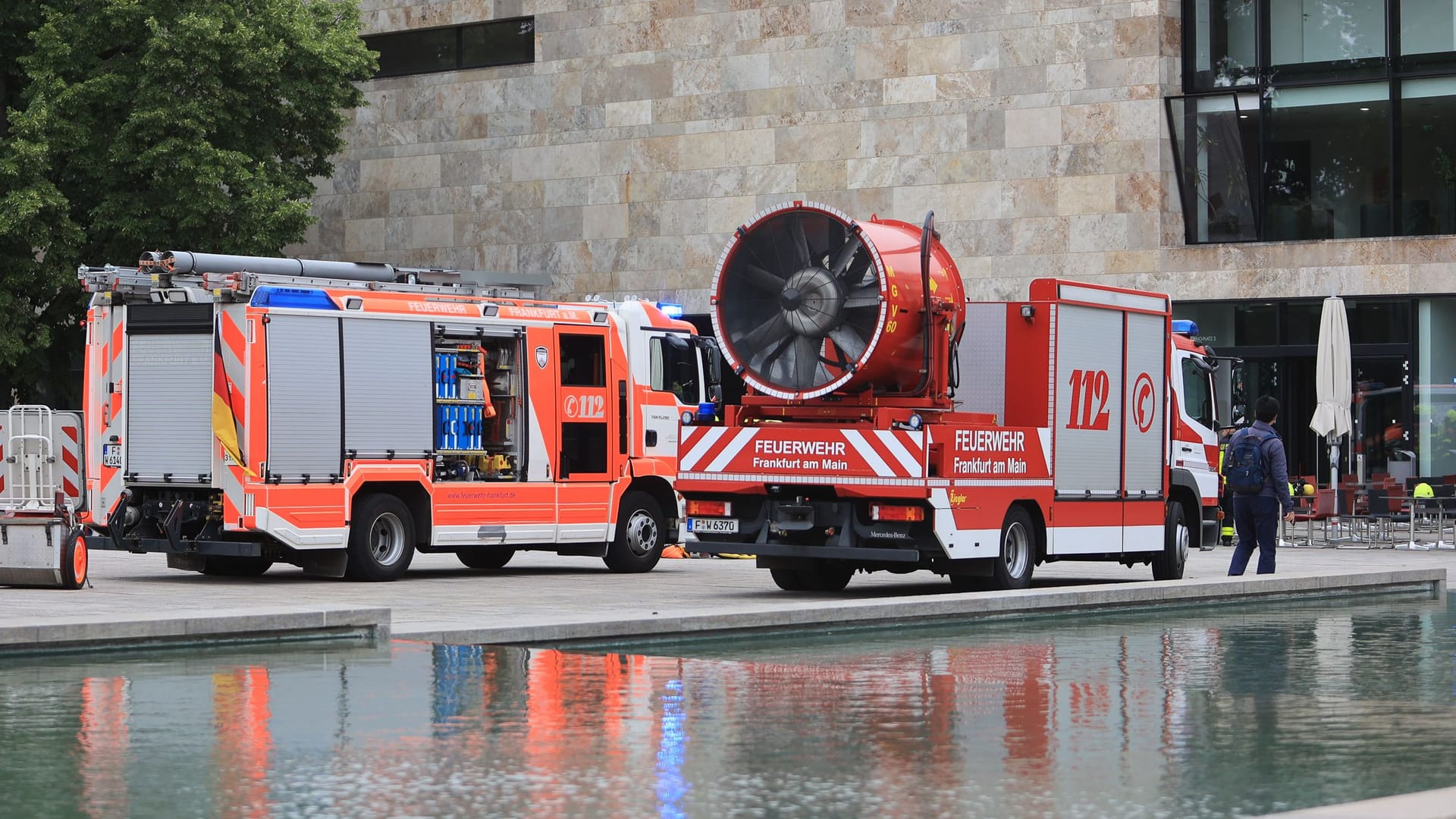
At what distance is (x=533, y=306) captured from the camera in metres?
21.0

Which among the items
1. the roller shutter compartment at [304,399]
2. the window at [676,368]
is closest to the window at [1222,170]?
the window at [676,368]

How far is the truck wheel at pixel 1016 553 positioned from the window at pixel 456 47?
2254 cm

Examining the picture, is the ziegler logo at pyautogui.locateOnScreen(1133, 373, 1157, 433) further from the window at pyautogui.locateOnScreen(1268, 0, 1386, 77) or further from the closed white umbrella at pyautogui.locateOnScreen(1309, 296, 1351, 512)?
the window at pyautogui.locateOnScreen(1268, 0, 1386, 77)

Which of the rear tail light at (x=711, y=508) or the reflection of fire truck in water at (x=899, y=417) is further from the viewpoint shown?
the rear tail light at (x=711, y=508)

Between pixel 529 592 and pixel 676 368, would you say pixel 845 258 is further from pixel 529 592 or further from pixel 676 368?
pixel 676 368

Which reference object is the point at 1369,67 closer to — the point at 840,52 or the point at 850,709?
the point at 840,52

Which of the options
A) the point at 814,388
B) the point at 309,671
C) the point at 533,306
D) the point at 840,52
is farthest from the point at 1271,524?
the point at 840,52

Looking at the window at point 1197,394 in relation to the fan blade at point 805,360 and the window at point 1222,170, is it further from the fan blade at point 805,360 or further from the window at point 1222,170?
the window at point 1222,170

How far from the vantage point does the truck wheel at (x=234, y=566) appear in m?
20.1

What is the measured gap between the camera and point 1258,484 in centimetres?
1934

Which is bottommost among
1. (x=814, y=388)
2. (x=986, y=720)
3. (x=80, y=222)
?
(x=986, y=720)

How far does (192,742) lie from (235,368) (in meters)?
10.4

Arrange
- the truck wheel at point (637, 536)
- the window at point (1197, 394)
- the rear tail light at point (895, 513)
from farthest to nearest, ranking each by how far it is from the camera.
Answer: the truck wheel at point (637, 536) → the window at point (1197, 394) → the rear tail light at point (895, 513)

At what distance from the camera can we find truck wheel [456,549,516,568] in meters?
22.7
